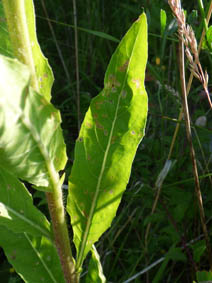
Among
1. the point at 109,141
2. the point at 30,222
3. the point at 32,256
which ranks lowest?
the point at 32,256

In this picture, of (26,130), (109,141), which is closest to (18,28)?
(26,130)

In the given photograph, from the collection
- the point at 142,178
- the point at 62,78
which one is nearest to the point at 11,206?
the point at 142,178

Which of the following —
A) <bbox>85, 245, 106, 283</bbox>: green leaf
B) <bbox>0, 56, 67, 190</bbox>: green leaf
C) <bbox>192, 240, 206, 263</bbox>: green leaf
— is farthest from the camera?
<bbox>192, 240, 206, 263</bbox>: green leaf

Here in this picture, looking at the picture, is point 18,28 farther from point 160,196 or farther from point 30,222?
point 160,196

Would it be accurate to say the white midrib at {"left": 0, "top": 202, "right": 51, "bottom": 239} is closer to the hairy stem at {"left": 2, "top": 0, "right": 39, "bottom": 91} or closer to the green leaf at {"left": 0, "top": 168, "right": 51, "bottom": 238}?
the green leaf at {"left": 0, "top": 168, "right": 51, "bottom": 238}

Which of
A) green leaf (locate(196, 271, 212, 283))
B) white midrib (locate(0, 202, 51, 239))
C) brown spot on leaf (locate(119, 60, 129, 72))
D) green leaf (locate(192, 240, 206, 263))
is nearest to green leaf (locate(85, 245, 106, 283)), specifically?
white midrib (locate(0, 202, 51, 239))

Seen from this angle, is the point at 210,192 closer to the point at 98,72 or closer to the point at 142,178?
the point at 142,178
